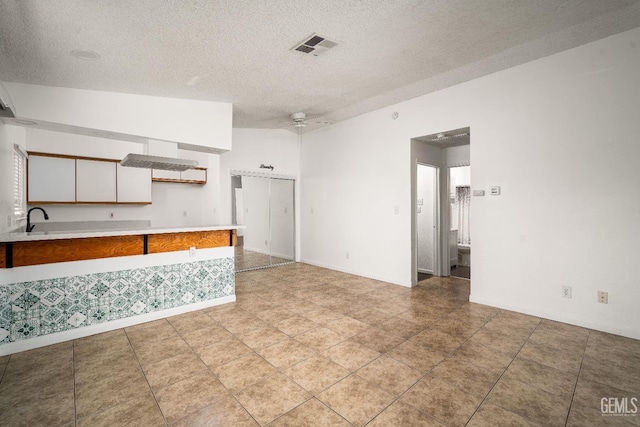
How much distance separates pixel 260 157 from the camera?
6500 mm

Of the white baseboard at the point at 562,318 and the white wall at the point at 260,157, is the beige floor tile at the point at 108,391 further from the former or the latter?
the white baseboard at the point at 562,318

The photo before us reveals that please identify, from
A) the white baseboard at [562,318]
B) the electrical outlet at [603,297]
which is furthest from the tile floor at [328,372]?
the electrical outlet at [603,297]

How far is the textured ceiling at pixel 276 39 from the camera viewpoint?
2379 mm

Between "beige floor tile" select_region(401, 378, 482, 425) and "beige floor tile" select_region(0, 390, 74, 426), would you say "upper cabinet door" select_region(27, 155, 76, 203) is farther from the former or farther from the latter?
"beige floor tile" select_region(401, 378, 482, 425)

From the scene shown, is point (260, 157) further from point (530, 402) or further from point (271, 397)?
point (530, 402)

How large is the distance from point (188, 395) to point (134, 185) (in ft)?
14.0

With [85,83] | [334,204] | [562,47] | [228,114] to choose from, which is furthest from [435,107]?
[85,83]

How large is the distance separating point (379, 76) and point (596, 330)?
156 inches

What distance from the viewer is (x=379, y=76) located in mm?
3857

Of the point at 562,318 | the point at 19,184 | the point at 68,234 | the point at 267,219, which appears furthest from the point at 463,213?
the point at 19,184

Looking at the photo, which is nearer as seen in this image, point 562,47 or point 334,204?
point 562,47

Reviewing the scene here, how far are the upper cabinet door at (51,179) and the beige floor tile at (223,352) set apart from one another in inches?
147

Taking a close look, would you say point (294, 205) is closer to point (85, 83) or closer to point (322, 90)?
point (322, 90)

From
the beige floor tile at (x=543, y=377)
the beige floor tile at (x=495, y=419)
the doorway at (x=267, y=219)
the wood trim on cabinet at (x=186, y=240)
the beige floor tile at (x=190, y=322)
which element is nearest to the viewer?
the beige floor tile at (x=495, y=419)
